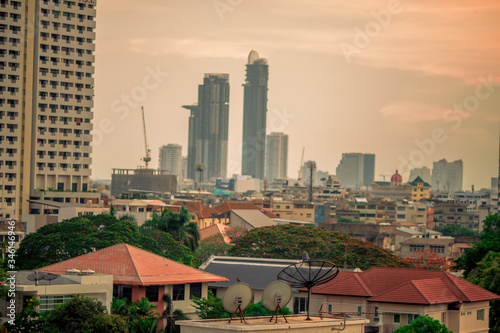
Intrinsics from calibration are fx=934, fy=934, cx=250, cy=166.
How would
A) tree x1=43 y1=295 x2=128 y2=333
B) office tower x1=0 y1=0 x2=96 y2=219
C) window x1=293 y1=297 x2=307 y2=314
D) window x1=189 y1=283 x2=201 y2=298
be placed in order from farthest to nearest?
office tower x1=0 y1=0 x2=96 y2=219, window x1=293 y1=297 x2=307 y2=314, window x1=189 y1=283 x2=201 y2=298, tree x1=43 y1=295 x2=128 y2=333

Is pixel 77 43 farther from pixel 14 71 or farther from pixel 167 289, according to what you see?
pixel 167 289

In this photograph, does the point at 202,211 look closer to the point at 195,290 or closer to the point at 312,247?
the point at 312,247

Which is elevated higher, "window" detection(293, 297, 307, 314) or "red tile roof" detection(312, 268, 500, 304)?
"red tile roof" detection(312, 268, 500, 304)

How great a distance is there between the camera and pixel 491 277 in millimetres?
66250

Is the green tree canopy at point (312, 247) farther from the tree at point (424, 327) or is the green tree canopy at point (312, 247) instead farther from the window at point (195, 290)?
the tree at point (424, 327)

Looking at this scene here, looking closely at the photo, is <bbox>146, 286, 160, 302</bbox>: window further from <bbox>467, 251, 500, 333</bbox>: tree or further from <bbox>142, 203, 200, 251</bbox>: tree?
<bbox>142, 203, 200, 251</bbox>: tree

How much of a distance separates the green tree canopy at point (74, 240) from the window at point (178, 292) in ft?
49.4

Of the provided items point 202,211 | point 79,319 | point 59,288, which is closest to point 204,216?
point 202,211

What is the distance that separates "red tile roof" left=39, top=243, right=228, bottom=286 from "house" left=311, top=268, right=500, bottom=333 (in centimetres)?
918

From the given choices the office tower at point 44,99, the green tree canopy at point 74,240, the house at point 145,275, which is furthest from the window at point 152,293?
the office tower at point 44,99

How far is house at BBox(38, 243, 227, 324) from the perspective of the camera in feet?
190

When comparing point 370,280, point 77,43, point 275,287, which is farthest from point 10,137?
point 275,287

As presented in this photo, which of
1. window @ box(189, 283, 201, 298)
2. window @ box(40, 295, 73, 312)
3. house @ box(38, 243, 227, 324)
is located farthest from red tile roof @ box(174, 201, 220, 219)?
window @ box(40, 295, 73, 312)

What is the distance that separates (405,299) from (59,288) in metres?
19.6
